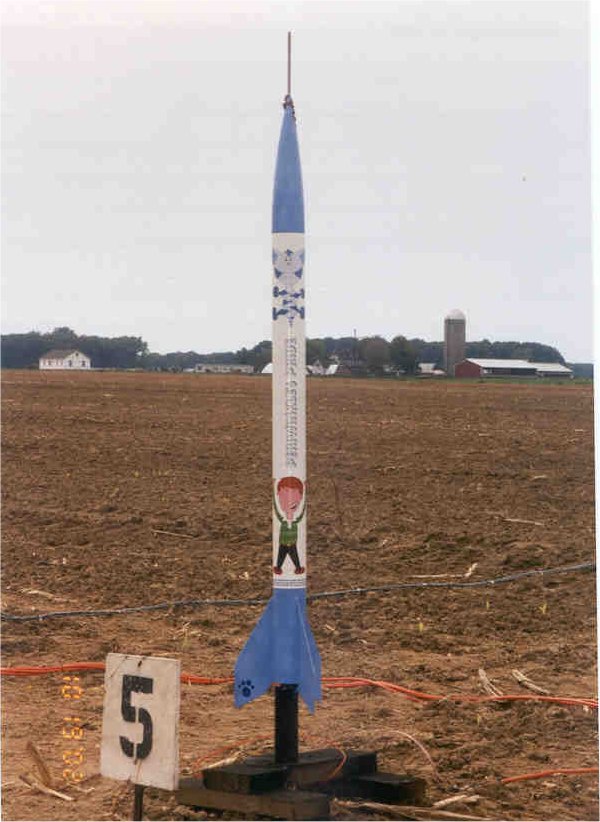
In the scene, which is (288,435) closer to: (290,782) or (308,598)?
(290,782)

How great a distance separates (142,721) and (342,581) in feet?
22.0

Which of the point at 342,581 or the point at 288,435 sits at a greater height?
the point at 288,435

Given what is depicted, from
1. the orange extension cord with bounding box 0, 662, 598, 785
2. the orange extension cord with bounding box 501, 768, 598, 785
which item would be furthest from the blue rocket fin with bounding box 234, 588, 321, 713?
the orange extension cord with bounding box 501, 768, 598, 785

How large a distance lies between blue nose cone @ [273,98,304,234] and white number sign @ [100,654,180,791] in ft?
8.39

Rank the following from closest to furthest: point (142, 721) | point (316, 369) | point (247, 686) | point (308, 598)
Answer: point (142, 721)
point (247, 686)
point (308, 598)
point (316, 369)

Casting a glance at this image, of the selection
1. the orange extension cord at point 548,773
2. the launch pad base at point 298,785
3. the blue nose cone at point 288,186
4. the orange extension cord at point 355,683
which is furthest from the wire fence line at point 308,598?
the blue nose cone at point 288,186

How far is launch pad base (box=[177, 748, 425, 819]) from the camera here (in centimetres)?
717

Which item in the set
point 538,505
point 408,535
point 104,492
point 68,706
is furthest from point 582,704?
point 104,492

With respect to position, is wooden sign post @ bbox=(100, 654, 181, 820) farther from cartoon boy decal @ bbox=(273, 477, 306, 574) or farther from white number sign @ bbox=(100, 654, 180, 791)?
cartoon boy decal @ bbox=(273, 477, 306, 574)

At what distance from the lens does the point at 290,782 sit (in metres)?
7.51

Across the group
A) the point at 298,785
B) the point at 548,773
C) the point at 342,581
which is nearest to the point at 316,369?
the point at 342,581

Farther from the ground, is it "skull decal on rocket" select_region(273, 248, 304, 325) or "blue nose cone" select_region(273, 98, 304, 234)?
"blue nose cone" select_region(273, 98, 304, 234)

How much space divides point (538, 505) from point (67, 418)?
42.1 ft

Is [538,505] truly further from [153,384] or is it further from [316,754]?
[153,384]
